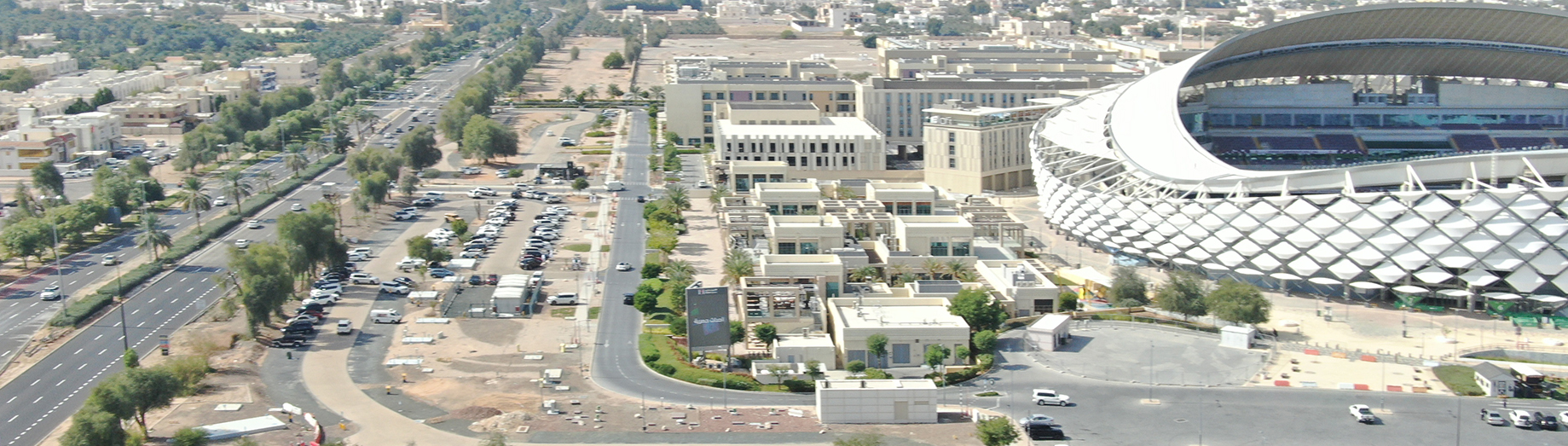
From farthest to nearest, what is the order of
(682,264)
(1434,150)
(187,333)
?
(1434,150), (682,264), (187,333)

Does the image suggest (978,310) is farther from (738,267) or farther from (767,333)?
(738,267)

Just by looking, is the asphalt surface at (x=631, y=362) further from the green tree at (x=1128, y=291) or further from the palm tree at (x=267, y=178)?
the palm tree at (x=267, y=178)

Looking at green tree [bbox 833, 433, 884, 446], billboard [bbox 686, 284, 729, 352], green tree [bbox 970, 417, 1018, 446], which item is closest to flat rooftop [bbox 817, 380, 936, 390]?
green tree [bbox 833, 433, 884, 446]

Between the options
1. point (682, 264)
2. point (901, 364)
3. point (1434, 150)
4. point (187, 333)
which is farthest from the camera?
point (1434, 150)

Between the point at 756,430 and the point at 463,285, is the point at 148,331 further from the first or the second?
the point at 756,430

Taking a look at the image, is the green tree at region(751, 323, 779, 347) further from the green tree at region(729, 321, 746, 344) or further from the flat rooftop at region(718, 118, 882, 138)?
the flat rooftop at region(718, 118, 882, 138)

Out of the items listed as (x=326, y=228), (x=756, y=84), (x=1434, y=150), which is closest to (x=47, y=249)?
(x=326, y=228)

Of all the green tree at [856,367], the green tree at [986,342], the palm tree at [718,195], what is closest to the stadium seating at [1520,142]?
the palm tree at [718,195]
